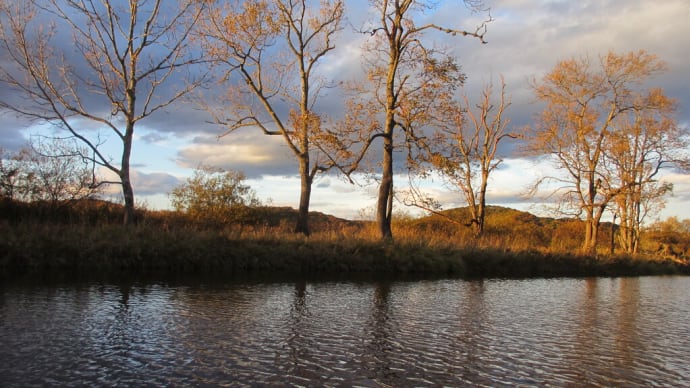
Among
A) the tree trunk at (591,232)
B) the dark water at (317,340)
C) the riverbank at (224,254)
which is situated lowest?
the dark water at (317,340)

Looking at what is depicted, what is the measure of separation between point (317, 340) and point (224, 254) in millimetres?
9142

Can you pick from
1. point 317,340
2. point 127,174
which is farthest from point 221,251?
point 317,340

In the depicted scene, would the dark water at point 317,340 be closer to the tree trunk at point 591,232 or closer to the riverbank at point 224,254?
the riverbank at point 224,254

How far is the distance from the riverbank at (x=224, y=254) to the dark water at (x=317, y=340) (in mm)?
3076

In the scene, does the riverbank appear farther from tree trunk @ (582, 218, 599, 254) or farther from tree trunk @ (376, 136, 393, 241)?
tree trunk @ (582, 218, 599, 254)

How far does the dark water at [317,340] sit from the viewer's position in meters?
4.79

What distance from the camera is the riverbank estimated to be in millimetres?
12656

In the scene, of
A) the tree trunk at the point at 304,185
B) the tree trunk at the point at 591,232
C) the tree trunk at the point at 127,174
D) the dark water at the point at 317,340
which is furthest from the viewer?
the tree trunk at the point at 591,232

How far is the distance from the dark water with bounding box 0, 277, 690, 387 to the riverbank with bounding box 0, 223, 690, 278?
308 cm

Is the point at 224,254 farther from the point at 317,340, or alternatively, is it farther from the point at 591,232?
the point at 591,232

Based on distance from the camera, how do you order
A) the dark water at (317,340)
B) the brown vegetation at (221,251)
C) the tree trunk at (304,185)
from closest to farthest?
1. the dark water at (317,340)
2. the brown vegetation at (221,251)
3. the tree trunk at (304,185)

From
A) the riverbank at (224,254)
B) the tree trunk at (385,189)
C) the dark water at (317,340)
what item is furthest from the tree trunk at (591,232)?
A: the dark water at (317,340)

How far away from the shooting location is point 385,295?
1088cm

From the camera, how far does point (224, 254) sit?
48.5ft
